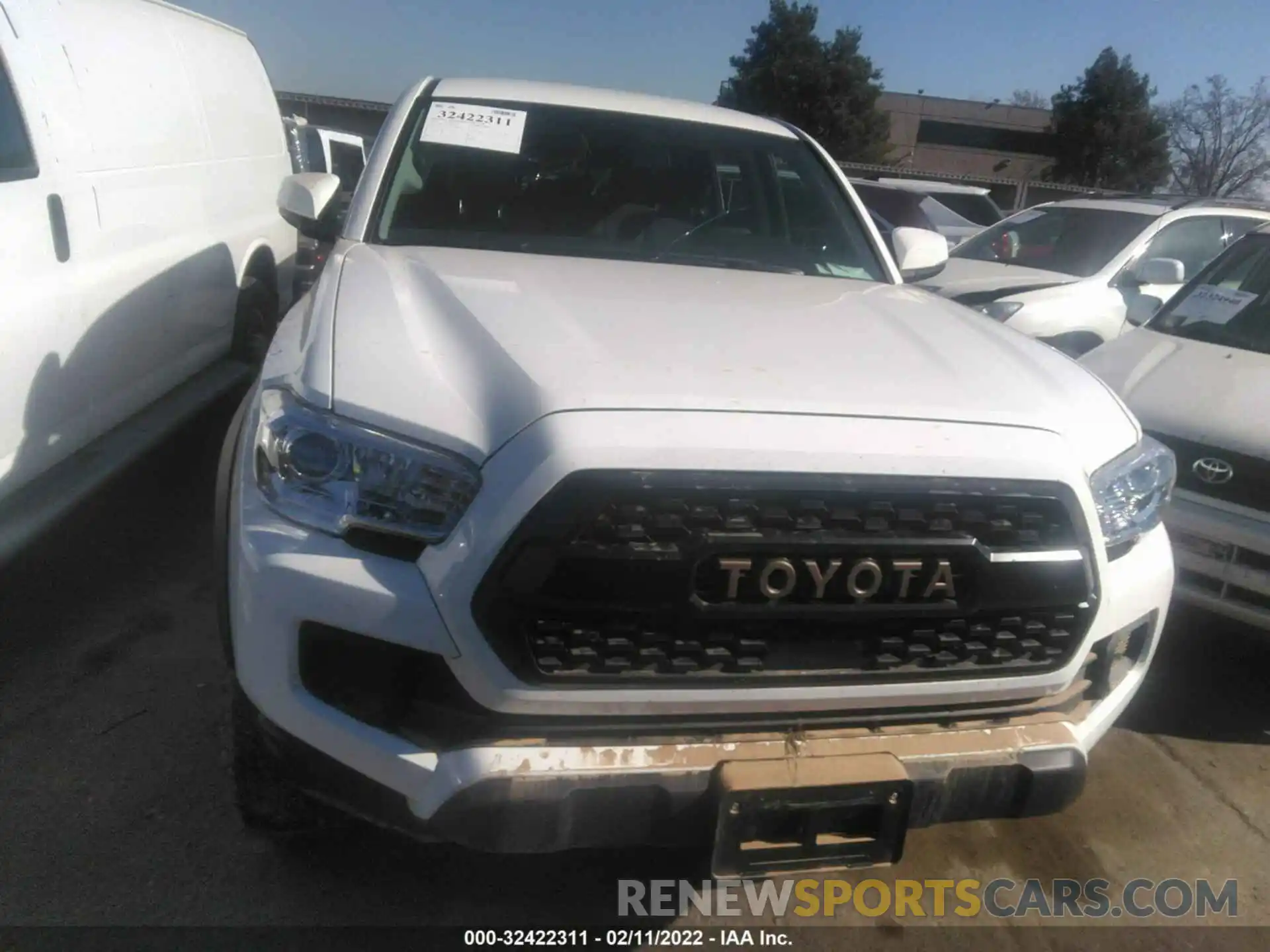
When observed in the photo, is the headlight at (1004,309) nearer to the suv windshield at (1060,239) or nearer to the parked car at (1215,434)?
the suv windshield at (1060,239)

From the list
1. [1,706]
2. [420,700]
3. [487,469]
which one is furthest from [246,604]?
[1,706]

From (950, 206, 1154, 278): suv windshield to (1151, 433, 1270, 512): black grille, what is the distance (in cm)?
389

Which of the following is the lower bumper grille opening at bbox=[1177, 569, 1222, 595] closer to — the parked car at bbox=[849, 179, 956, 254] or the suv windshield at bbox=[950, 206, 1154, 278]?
the suv windshield at bbox=[950, 206, 1154, 278]

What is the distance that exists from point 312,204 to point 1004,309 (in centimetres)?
470

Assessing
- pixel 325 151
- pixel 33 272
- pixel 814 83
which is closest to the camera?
pixel 33 272

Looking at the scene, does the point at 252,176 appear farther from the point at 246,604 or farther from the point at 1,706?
the point at 246,604

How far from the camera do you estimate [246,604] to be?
6.25 ft

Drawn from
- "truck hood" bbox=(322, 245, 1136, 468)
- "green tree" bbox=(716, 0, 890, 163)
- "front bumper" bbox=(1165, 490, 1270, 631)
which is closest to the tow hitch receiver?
"truck hood" bbox=(322, 245, 1136, 468)

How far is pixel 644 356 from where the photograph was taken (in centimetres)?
211

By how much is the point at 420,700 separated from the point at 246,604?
37 cm

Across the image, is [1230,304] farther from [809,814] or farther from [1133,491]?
[809,814]

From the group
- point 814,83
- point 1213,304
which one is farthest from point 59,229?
point 814,83

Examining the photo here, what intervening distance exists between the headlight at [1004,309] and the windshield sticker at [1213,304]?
1749 millimetres

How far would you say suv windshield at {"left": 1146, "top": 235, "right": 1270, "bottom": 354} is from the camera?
448 cm
